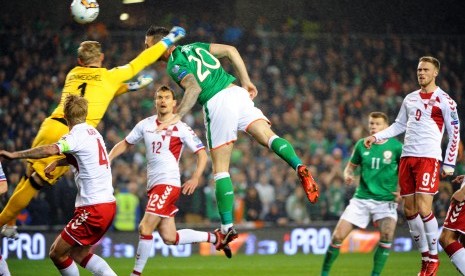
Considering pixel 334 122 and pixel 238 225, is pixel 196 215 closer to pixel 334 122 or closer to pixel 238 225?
pixel 238 225

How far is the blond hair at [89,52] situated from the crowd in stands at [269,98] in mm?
6156

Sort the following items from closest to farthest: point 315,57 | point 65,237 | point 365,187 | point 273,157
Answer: point 65,237
point 365,187
point 273,157
point 315,57

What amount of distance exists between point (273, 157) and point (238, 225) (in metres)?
2.47

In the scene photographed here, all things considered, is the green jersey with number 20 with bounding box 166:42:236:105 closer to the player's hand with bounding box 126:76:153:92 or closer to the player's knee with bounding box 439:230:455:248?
the player's hand with bounding box 126:76:153:92

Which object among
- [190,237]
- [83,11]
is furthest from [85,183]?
[83,11]

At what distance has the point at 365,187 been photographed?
11391 millimetres

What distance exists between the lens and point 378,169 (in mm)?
11344

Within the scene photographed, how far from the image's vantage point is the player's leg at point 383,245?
10828mm

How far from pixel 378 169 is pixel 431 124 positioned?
1.70 meters

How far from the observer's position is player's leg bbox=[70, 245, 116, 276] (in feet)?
27.7

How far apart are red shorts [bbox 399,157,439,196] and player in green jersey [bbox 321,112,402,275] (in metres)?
1.21

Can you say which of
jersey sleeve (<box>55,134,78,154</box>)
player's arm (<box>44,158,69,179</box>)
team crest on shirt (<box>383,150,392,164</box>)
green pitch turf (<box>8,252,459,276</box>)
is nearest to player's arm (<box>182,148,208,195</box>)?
player's arm (<box>44,158,69,179</box>)

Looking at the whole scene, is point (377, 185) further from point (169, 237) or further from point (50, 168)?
point (50, 168)

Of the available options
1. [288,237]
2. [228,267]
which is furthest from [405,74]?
[228,267]
